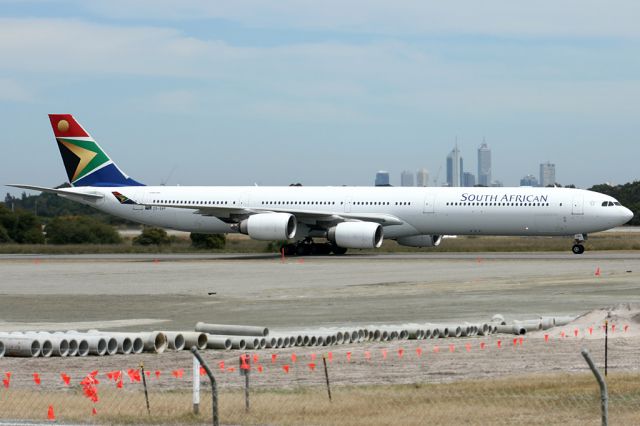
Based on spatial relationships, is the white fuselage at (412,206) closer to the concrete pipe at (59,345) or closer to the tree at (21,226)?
the tree at (21,226)

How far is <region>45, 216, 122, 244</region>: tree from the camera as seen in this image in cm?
7700

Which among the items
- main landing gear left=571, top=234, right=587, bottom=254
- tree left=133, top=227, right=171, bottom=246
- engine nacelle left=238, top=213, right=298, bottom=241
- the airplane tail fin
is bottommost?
tree left=133, top=227, right=171, bottom=246

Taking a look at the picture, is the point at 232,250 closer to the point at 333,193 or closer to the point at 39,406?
the point at 333,193

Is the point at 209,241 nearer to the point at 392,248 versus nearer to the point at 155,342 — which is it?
the point at 392,248

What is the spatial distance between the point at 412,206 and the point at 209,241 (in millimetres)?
18762

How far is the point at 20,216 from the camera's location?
3255 inches

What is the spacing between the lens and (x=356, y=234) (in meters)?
53.0

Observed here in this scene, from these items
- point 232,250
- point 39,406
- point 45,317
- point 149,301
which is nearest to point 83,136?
point 232,250

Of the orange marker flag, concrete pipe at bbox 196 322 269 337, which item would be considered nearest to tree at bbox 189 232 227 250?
concrete pipe at bbox 196 322 269 337

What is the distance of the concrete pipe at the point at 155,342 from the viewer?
20.1 m

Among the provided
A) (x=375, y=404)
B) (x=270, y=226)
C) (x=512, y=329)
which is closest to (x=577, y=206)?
(x=270, y=226)

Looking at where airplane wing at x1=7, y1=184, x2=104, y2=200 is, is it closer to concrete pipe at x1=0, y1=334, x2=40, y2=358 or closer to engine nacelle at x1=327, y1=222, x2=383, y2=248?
engine nacelle at x1=327, y1=222, x2=383, y2=248

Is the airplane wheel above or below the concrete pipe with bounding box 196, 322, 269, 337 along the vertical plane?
below

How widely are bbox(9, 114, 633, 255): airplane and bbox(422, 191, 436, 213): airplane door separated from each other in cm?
5
